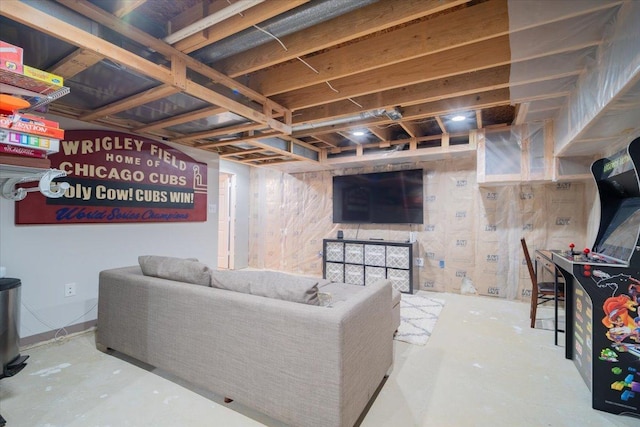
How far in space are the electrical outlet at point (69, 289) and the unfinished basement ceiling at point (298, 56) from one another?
1774 mm

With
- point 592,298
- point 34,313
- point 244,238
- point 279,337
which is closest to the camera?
point 279,337

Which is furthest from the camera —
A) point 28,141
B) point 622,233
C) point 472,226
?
point 472,226

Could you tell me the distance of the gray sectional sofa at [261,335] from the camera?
146cm

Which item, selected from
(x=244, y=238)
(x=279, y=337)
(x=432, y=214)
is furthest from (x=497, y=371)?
(x=244, y=238)

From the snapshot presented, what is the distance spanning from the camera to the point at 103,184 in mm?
3234

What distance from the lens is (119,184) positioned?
3.38 metres

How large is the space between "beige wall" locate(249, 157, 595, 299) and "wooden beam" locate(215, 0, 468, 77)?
326 centimetres

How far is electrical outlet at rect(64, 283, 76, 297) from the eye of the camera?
2939 millimetres

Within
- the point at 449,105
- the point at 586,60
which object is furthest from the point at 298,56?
the point at 586,60

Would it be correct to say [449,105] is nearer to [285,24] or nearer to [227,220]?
[285,24]

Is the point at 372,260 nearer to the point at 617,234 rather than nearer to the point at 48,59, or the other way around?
the point at 617,234

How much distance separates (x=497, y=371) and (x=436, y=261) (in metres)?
2.50

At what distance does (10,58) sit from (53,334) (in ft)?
9.02

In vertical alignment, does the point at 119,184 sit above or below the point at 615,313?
above
